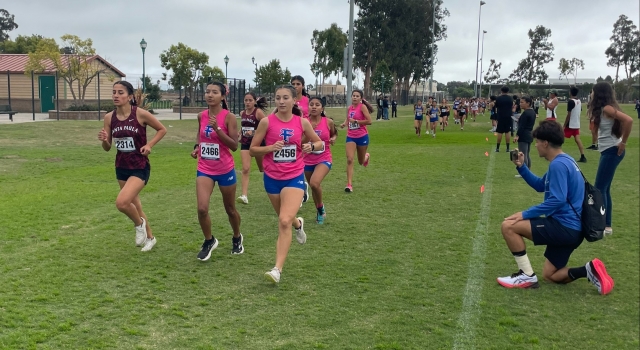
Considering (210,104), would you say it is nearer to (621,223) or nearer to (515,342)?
(515,342)

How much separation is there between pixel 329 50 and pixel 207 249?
65423mm

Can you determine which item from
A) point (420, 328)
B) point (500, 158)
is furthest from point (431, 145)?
point (420, 328)

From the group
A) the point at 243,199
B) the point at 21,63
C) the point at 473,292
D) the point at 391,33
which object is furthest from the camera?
the point at 391,33

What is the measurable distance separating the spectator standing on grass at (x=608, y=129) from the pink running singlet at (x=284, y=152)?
4038mm

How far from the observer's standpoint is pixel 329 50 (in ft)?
230

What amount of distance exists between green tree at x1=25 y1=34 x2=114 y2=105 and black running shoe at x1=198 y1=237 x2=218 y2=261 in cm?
3226

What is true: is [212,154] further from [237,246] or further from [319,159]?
[319,159]

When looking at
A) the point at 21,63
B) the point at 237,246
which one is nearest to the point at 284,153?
→ the point at 237,246

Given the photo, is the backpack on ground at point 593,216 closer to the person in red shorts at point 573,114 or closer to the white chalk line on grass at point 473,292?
the white chalk line on grass at point 473,292

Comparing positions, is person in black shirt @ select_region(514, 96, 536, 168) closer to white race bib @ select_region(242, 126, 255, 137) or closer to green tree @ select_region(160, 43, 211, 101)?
white race bib @ select_region(242, 126, 255, 137)

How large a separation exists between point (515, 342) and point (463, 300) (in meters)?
0.95

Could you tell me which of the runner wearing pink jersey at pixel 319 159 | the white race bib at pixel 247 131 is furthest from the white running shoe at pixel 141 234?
the white race bib at pixel 247 131

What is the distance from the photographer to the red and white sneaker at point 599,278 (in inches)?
215

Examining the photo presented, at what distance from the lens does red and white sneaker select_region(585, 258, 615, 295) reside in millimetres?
5461
